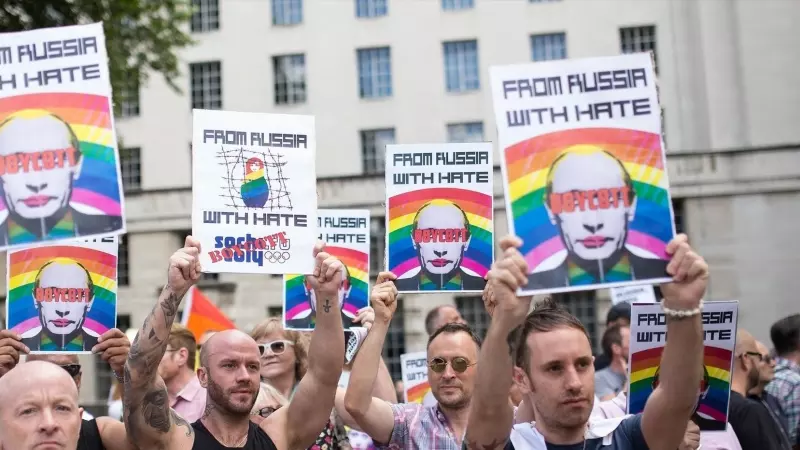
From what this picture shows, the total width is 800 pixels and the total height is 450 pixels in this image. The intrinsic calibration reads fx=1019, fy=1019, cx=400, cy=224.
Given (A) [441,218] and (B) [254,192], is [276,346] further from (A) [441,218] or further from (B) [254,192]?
(B) [254,192]

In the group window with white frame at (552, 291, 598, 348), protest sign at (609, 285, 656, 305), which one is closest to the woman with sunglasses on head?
protest sign at (609, 285, 656, 305)

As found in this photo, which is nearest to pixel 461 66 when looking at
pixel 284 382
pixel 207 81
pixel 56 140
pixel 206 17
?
pixel 207 81

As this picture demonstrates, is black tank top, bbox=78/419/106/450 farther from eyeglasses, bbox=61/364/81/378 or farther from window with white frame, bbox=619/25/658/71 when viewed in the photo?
window with white frame, bbox=619/25/658/71

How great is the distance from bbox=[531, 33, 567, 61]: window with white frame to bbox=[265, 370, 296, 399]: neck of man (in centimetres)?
2599

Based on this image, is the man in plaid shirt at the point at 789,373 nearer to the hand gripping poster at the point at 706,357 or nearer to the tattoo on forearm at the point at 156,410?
the hand gripping poster at the point at 706,357

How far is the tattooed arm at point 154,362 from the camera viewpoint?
457 cm

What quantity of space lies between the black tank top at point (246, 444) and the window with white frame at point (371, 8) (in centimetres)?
2895

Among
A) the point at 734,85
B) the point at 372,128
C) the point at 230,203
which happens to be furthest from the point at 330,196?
the point at 230,203

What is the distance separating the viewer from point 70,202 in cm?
446

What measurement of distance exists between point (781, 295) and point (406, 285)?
24875 mm

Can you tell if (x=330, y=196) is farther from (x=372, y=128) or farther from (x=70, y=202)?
(x=70, y=202)

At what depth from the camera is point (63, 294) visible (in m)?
5.50

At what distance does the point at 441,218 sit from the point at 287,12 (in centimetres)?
2859

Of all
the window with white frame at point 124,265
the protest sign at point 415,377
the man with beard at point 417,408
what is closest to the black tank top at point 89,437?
the man with beard at point 417,408
